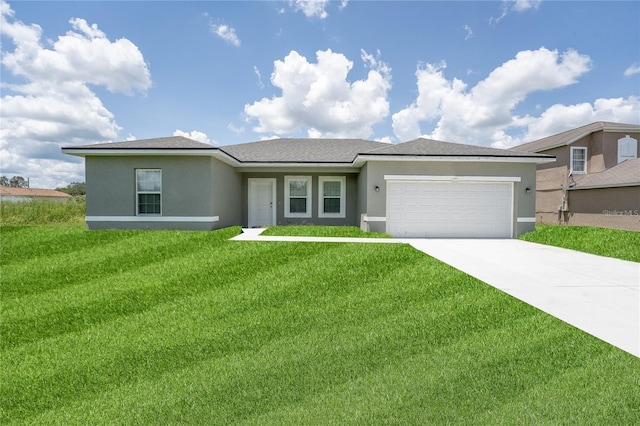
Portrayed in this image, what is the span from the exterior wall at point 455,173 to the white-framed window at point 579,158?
1019 cm

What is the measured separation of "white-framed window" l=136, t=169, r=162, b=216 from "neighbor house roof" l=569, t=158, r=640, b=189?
848 inches

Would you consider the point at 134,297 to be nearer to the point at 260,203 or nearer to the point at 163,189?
the point at 163,189

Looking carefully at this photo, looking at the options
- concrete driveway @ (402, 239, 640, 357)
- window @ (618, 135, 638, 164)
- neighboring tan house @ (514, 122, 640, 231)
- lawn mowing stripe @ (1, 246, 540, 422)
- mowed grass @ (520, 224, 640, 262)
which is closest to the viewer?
lawn mowing stripe @ (1, 246, 540, 422)

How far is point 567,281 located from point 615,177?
51.2ft

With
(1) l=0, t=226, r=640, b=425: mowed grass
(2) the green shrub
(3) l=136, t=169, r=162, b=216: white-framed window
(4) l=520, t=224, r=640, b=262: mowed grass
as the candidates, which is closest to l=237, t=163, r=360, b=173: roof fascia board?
(3) l=136, t=169, r=162, b=216: white-framed window

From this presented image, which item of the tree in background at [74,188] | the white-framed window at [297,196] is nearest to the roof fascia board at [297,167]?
the white-framed window at [297,196]

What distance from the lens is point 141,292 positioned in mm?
5715

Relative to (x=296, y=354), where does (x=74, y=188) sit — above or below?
above

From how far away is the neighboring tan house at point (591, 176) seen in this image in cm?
1627

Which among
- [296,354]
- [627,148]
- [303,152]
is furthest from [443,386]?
[627,148]

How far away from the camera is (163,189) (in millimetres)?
12102

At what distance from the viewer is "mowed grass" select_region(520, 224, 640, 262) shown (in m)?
9.00

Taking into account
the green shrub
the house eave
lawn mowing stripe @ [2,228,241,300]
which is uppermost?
the house eave

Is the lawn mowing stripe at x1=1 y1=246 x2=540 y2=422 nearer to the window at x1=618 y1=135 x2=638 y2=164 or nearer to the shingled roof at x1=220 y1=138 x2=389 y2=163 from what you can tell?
the shingled roof at x1=220 y1=138 x2=389 y2=163
